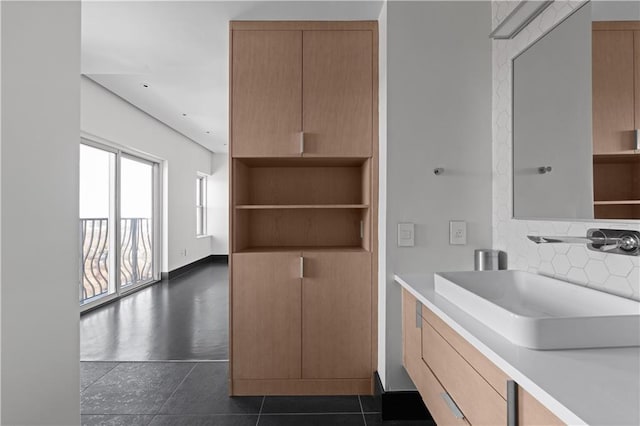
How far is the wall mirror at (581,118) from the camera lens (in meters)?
1.08

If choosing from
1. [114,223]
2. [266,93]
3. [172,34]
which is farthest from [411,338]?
[114,223]

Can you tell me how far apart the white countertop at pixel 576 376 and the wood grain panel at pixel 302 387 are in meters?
1.41

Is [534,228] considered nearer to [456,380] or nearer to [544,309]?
[544,309]

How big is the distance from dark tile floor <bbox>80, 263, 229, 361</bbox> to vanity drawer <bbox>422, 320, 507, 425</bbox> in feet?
6.46

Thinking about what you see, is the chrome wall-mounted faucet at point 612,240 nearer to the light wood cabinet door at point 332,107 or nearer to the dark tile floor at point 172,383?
the light wood cabinet door at point 332,107

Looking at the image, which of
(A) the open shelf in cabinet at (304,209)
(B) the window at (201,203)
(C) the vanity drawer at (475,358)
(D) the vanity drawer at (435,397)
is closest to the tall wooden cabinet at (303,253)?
(A) the open shelf in cabinet at (304,209)

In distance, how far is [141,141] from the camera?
16.0ft

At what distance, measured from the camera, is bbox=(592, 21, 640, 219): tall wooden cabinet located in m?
1.05

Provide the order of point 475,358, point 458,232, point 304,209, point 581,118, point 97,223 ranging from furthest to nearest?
point 97,223
point 304,209
point 458,232
point 581,118
point 475,358

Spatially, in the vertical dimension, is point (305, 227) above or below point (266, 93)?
below

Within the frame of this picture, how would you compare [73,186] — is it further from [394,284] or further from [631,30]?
[631,30]

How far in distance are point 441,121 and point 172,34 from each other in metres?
1.90

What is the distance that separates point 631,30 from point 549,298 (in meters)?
0.93

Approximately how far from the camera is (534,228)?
5.10ft
